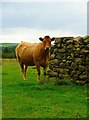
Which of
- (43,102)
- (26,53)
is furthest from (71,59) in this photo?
(43,102)

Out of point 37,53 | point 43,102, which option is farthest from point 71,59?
point 43,102

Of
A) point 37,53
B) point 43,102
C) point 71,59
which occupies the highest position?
point 37,53

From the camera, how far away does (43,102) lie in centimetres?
973

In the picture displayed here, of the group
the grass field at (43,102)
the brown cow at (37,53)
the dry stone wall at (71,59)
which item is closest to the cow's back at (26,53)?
the brown cow at (37,53)

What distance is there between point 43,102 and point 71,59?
5.72m

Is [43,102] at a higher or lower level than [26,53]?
→ lower

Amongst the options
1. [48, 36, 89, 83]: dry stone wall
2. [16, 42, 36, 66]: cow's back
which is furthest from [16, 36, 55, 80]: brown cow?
[48, 36, 89, 83]: dry stone wall

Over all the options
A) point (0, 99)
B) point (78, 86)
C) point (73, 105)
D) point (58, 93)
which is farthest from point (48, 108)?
point (78, 86)

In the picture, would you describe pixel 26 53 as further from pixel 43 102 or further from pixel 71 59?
pixel 43 102

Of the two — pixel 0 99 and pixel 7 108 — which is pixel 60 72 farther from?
pixel 7 108

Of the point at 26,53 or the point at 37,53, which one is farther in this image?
the point at 26,53

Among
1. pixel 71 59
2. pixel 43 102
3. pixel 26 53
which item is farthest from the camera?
pixel 26 53

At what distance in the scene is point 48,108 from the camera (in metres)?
8.84

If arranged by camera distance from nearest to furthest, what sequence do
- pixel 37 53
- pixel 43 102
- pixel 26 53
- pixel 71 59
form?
pixel 43 102 < pixel 37 53 < pixel 71 59 < pixel 26 53
